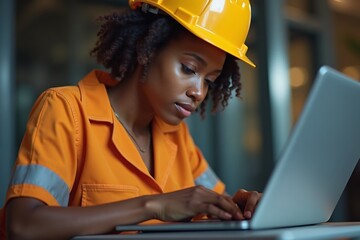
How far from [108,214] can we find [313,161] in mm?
396

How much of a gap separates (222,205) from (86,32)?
2551 mm

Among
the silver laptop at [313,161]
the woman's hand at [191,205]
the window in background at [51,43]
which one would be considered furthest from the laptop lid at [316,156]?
the window in background at [51,43]

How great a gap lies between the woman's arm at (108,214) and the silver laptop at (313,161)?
0.03 m

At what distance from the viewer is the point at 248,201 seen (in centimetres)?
115

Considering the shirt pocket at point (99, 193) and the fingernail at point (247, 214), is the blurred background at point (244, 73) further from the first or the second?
the fingernail at point (247, 214)

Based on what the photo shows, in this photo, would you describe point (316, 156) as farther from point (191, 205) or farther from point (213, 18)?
→ point (213, 18)

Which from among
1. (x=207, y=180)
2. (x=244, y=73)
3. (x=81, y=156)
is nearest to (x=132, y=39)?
(x=81, y=156)

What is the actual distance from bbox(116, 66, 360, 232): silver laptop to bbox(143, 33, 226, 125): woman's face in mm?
443

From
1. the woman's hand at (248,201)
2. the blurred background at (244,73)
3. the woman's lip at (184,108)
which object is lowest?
the blurred background at (244,73)

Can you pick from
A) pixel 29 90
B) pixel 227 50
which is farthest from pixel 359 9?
pixel 227 50

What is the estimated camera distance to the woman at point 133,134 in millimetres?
980

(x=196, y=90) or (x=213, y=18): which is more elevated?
(x=213, y=18)

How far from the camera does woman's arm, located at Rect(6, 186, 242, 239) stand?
3.15 ft

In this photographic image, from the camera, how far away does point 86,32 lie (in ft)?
10.8
